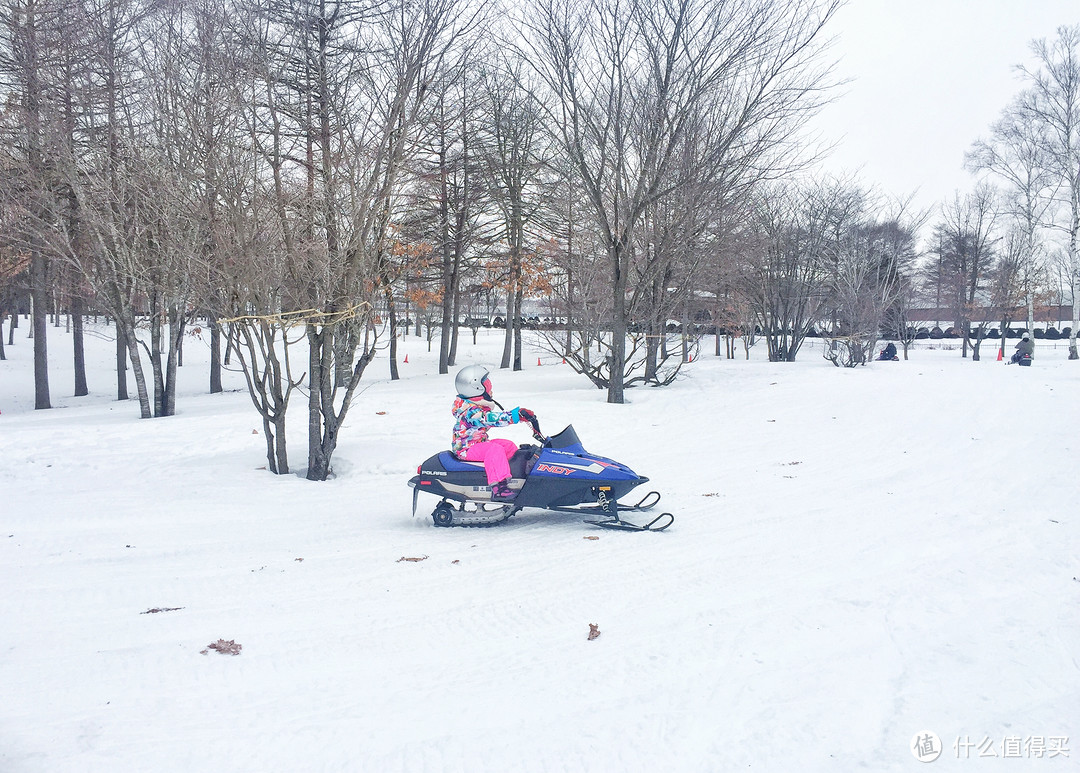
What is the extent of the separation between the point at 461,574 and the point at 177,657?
207 cm

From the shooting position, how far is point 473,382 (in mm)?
6602

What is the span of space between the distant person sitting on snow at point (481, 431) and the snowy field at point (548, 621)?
0.57 meters

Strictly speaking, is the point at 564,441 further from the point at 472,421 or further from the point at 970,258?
the point at 970,258

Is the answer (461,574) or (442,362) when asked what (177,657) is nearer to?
(461,574)

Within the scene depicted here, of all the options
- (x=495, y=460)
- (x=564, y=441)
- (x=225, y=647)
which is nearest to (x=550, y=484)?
(x=564, y=441)

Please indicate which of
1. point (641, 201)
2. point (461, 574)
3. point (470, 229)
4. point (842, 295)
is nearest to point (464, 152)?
point (470, 229)

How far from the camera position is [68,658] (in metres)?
3.80

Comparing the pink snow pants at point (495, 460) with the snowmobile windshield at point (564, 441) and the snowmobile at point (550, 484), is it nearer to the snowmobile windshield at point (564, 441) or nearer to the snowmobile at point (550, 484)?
the snowmobile at point (550, 484)

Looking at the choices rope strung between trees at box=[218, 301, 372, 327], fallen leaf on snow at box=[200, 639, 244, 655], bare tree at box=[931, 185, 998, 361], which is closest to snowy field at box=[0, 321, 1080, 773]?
fallen leaf on snow at box=[200, 639, 244, 655]

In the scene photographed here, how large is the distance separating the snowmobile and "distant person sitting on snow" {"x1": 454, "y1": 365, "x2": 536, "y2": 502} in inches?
3.6

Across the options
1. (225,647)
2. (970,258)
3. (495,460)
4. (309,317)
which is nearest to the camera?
(225,647)

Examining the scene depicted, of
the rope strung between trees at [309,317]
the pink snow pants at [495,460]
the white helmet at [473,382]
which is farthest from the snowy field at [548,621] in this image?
the rope strung between trees at [309,317]

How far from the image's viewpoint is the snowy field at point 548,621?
295 cm

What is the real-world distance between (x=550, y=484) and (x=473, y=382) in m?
1.27
